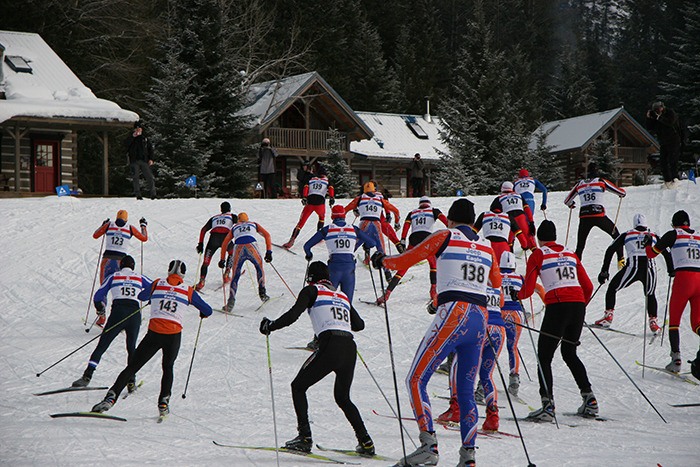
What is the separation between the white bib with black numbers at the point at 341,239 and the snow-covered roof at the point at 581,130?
3096 cm

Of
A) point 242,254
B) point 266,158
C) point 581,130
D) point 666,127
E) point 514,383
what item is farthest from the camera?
point 581,130

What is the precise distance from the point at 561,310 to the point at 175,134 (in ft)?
67.4

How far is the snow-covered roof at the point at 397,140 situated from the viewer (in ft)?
132

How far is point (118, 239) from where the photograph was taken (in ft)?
41.9

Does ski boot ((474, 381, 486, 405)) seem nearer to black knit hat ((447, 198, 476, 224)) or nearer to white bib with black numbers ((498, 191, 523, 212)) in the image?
black knit hat ((447, 198, 476, 224))

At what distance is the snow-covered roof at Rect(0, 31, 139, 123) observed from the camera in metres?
24.3

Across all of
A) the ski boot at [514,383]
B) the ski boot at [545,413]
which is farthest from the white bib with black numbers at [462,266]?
the ski boot at [514,383]

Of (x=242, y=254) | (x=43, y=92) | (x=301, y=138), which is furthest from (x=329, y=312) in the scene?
(x=301, y=138)

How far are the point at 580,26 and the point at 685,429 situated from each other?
72.5 m

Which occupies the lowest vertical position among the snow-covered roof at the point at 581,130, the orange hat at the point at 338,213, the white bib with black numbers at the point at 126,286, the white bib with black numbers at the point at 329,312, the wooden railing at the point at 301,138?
the white bib with black numbers at the point at 126,286

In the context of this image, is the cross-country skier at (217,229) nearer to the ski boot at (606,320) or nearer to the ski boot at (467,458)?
the ski boot at (606,320)

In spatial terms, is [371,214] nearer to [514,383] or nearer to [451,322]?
[514,383]

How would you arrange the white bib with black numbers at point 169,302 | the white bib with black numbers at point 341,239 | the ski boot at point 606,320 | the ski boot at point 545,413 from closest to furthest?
the ski boot at point 545,413, the white bib with black numbers at point 169,302, the white bib with black numbers at point 341,239, the ski boot at point 606,320

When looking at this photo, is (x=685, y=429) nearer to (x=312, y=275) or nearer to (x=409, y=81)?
(x=312, y=275)
